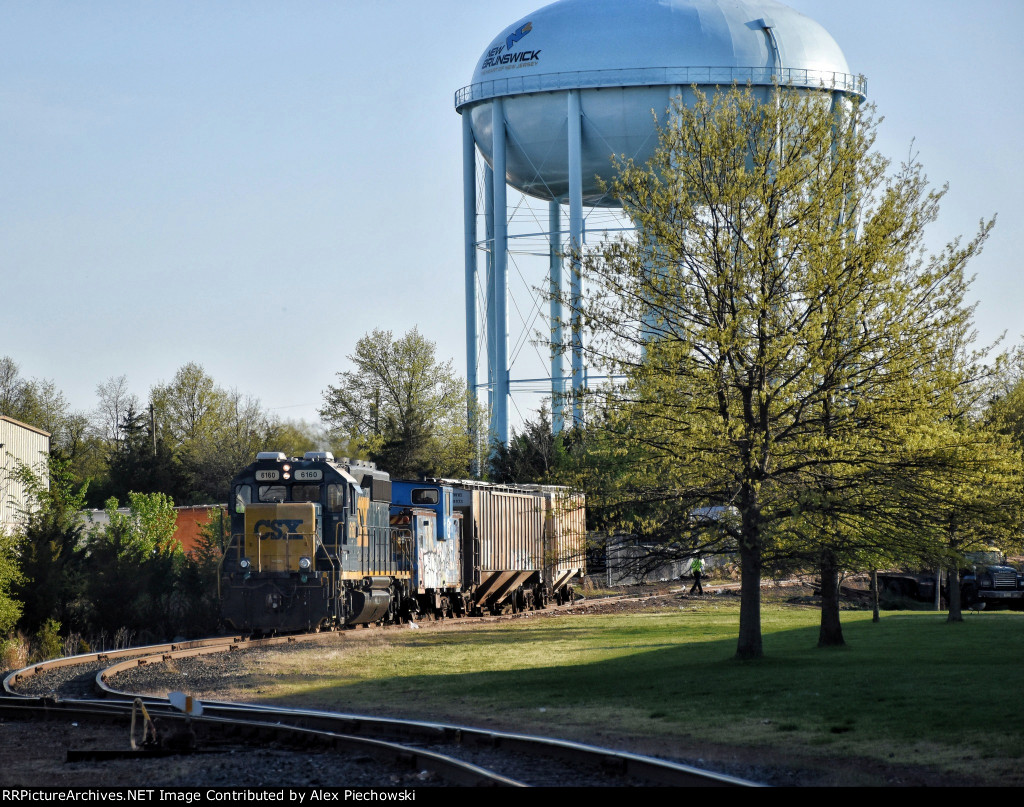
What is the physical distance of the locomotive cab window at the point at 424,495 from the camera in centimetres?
3077

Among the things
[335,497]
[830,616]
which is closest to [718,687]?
[830,616]

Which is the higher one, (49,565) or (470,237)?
(470,237)

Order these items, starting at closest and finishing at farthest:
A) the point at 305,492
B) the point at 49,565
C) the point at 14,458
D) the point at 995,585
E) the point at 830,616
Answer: the point at 830,616 → the point at 305,492 → the point at 49,565 → the point at 14,458 → the point at 995,585

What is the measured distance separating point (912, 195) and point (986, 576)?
2411cm

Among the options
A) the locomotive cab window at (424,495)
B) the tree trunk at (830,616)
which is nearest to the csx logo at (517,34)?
the locomotive cab window at (424,495)

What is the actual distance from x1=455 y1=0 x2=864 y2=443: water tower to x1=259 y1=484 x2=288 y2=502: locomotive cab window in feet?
78.4

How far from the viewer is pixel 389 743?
38.5 feet

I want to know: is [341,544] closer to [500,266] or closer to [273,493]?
[273,493]

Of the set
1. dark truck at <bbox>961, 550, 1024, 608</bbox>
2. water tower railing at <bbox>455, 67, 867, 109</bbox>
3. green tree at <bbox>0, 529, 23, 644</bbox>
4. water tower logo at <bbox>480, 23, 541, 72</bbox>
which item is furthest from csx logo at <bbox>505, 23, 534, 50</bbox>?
green tree at <bbox>0, 529, 23, 644</bbox>

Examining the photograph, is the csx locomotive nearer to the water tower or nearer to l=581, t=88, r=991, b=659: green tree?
l=581, t=88, r=991, b=659: green tree

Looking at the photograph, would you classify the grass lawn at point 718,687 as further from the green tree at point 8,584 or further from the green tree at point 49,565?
the green tree at point 49,565

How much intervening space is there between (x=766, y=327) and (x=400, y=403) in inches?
1903

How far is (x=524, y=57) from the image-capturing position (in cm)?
5362
